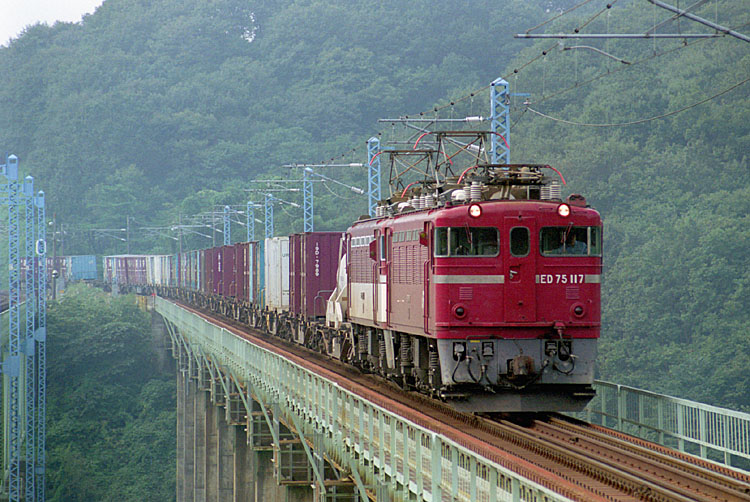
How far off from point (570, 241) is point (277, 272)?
23627 mm

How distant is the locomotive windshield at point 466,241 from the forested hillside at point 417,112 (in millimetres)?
12083

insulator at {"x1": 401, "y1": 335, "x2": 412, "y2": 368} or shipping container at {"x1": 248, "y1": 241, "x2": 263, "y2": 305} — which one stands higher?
shipping container at {"x1": 248, "y1": 241, "x2": 263, "y2": 305}

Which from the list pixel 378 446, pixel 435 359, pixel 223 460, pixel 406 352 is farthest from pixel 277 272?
pixel 378 446

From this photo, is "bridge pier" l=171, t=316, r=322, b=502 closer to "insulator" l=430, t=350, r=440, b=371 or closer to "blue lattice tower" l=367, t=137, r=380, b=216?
"insulator" l=430, t=350, r=440, b=371

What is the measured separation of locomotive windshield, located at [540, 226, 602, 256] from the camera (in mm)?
16984

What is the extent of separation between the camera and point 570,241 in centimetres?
1703

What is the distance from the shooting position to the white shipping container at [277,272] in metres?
38.0

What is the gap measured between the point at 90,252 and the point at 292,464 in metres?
118

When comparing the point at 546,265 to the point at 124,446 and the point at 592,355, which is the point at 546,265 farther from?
the point at 124,446

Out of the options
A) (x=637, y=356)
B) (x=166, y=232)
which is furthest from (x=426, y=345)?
(x=166, y=232)

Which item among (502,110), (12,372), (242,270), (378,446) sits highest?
(502,110)

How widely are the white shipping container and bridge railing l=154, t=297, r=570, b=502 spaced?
32.1 feet

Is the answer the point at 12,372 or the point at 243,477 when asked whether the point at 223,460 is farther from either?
the point at 243,477

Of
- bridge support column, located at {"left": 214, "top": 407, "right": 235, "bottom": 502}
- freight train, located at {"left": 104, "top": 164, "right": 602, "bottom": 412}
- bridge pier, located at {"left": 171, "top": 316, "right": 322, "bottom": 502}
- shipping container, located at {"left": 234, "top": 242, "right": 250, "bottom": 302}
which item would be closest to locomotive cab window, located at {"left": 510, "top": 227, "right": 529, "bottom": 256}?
freight train, located at {"left": 104, "top": 164, "right": 602, "bottom": 412}
